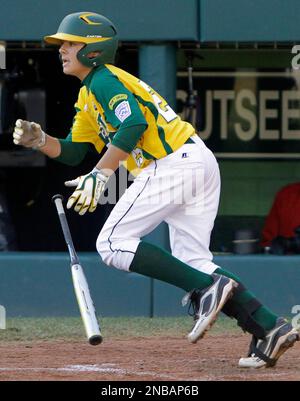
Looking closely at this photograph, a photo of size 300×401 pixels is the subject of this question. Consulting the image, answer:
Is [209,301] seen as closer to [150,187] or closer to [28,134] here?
[150,187]

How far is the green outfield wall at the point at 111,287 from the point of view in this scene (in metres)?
8.34

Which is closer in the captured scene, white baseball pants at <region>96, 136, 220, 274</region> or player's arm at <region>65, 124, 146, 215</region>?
player's arm at <region>65, 124, 146, 215</region>

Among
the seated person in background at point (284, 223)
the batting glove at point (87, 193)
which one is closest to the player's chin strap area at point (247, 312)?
the batting glove at point (87, 193)

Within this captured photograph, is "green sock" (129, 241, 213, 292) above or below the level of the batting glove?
below

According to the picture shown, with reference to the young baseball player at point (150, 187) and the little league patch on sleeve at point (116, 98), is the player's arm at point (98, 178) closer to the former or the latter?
the young baseball player at point (150, 187)

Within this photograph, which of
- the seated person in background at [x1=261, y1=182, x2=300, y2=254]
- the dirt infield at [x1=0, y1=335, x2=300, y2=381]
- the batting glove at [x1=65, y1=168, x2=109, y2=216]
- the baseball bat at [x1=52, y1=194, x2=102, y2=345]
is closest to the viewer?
the baseball bat at [x1=52, y1=194, x2=102, y2=345]

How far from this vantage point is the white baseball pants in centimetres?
567

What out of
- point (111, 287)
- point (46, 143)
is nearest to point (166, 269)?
point (46, 143)

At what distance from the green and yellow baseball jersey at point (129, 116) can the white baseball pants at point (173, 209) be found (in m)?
0.07

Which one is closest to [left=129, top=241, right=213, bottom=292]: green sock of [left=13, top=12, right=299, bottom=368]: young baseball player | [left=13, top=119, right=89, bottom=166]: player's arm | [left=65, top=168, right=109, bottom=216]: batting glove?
[left=13, top=12, right=299, bottom=368]: young baseball player

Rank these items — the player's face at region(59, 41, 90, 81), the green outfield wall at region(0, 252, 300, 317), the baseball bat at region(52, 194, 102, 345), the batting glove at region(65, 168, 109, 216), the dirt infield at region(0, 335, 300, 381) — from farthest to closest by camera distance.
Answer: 1. the green outfield wall at region(0, 252, 300, 317)
2. the player's face at region(59, 41, 90, 81)
3. the dirt infield at region(0, 335, 300, 381)
4. the batting glove at region(65, 168, 109, 216)
5. the baseball bat at region(52, 194, 102, 345)

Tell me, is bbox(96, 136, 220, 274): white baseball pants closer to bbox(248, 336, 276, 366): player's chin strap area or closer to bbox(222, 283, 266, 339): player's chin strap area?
bbox(222, 283, 266, 339): player's chin strap area

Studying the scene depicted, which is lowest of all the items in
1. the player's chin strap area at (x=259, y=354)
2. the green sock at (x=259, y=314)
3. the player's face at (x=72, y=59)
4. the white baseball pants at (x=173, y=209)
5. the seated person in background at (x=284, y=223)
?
the seated person in background at (x=284, y=223)

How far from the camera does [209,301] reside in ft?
18.4
